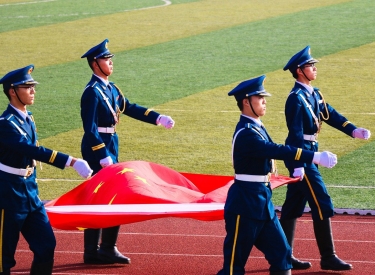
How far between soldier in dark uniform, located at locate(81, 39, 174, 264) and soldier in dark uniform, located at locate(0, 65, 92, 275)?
4.12 ft

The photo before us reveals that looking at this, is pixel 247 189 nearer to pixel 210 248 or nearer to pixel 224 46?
pixel 210 248

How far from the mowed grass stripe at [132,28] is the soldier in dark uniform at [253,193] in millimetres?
14437

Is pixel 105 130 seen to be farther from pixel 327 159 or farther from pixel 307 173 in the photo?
pixel 327 159

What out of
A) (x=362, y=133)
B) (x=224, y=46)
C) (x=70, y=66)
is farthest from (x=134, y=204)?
(x=224, y=46)

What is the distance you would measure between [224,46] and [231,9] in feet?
22.4

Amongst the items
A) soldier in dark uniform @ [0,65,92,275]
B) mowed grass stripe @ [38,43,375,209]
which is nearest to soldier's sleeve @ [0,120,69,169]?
soldier in dark uniform @ [0,65,92,275]

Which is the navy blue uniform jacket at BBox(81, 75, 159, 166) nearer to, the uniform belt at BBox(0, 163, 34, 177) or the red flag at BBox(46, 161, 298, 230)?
the red flag at BBox(46, 161, 298, 230)

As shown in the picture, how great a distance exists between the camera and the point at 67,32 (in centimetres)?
2617

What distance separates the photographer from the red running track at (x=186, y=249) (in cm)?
846

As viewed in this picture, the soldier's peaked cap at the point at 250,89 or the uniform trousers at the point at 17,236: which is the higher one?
the soldier's peaked cap at the point at 250,89

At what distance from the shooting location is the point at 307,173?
8195 mm

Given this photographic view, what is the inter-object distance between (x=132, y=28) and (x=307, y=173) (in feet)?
61.8

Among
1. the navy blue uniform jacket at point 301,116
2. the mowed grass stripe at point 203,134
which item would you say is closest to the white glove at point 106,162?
the navy blue uniform jacket at point 301,116

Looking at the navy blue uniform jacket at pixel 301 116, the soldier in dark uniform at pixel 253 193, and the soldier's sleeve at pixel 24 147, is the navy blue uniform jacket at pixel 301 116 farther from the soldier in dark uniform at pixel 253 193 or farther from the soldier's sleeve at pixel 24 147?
the soldier's sleeve at pixel 24 147
